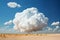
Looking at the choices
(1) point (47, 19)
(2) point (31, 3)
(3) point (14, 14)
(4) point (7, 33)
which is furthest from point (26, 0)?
(4) point (7, 33)

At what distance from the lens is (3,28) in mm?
2293

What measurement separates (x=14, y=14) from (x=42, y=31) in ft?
1.80

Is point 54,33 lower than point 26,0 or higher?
lower

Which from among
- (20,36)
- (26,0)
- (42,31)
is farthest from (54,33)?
(26,0)

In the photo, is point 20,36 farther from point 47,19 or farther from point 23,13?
point 47,19

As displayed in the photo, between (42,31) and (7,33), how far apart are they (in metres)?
0.58

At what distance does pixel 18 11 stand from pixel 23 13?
9cm

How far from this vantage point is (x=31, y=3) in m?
2.38

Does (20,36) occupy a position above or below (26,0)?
below

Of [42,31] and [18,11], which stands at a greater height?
[18,11]

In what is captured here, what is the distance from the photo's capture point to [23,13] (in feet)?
7.75

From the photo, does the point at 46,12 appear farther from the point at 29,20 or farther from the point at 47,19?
the point at 29,20

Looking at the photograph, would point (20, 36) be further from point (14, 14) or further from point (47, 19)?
point (47, 19)

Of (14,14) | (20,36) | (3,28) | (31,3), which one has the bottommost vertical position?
(20,36)
